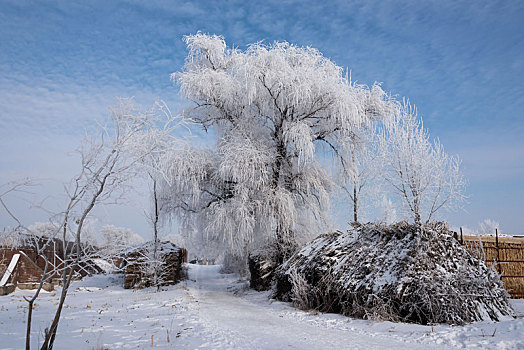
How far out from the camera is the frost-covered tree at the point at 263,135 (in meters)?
13.7

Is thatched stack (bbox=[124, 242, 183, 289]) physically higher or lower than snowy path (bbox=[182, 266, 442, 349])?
higher

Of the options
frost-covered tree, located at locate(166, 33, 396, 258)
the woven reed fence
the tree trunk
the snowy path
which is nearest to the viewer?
the snowy path

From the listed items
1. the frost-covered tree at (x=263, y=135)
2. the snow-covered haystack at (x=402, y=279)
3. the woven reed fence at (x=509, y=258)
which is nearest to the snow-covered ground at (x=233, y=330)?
the snow-covered haystack at (x=402, y=279)

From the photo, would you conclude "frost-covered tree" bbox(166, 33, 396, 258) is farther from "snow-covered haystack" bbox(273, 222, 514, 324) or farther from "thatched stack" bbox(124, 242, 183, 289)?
"snow-covered haystack" bbox(273, 222, 514, 324)

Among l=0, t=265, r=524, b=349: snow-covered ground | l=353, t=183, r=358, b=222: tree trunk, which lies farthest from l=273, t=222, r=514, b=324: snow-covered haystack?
l=353, t=183, r=358, b=222: tree trunk

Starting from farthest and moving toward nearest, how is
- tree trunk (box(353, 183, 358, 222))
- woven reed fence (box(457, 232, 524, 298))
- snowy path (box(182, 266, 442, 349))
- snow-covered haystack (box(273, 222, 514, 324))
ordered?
tree trunk (box(353, 183, 358, 222))
woven reed fence (box(457, 232, 524, 298))
snow-covered haystack (box(273, 222, 514, 324))
snowy path (box(182, 266, 442, 349))

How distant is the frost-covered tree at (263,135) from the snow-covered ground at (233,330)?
4.57 m

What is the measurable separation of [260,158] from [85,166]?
9100 mm

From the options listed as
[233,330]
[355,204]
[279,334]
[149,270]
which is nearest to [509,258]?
[355,204]

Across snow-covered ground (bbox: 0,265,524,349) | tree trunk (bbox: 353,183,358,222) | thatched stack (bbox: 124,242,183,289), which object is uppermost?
tree trunk (bbox: 353,183,358,222)

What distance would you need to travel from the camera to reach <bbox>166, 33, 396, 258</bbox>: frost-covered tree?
1373cm

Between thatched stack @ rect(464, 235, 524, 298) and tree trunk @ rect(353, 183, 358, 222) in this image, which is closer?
thatched stack @ rect(464, 235, 524, 298)

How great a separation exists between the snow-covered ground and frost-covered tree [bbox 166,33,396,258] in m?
4.57

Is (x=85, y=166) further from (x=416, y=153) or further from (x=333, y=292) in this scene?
(x=416, y=153)
